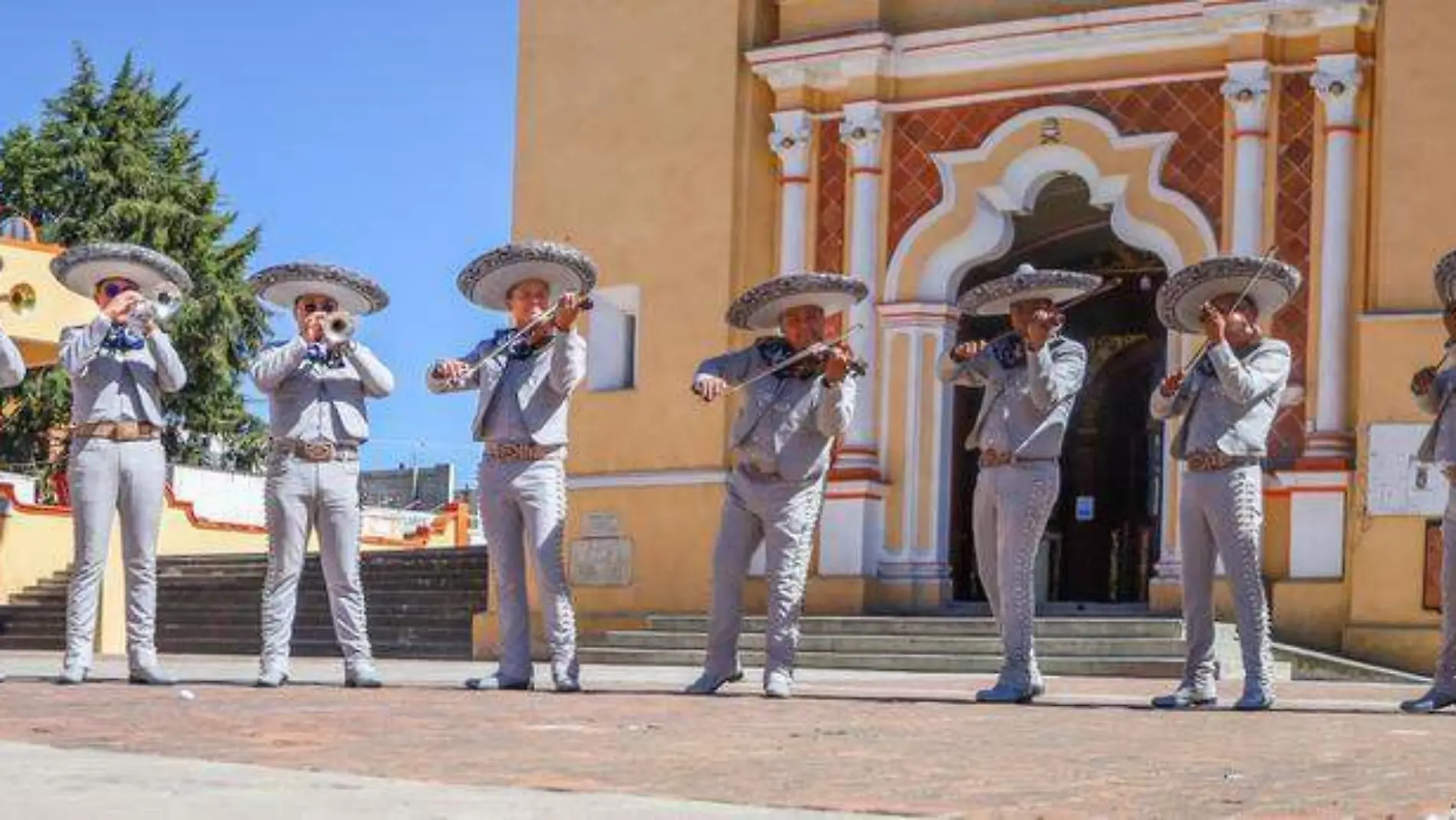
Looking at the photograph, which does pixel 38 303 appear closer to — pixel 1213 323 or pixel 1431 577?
pixel 1431 577

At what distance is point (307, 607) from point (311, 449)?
12.5 meters

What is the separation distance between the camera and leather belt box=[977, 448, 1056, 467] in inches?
461

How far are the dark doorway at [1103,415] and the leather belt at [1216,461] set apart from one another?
1162 cm

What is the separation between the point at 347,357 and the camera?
39.6 ft

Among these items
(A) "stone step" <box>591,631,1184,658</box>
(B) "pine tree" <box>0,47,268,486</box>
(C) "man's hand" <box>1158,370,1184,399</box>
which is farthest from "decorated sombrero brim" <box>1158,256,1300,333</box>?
(B) "pine tree" <box>0,47,268,486</box>

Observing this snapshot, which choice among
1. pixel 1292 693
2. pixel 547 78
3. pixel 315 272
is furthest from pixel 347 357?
pixel 547 78

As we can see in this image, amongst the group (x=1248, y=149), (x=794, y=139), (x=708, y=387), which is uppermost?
(x=794, y=139)

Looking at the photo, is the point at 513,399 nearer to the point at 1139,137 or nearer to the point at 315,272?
the point at 315,272

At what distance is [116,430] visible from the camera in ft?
39.4

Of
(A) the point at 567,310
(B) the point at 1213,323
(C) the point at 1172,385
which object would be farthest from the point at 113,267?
(B) the point at 1213,323

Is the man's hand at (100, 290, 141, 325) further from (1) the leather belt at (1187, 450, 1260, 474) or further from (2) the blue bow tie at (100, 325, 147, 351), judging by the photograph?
(1) the leather belt at (1187, 450, 1260, 474)

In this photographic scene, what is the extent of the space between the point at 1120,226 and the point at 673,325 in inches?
155

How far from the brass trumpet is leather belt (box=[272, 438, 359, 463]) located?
1538 cm

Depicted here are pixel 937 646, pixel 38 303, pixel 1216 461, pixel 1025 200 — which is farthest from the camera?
pixel 38 303
